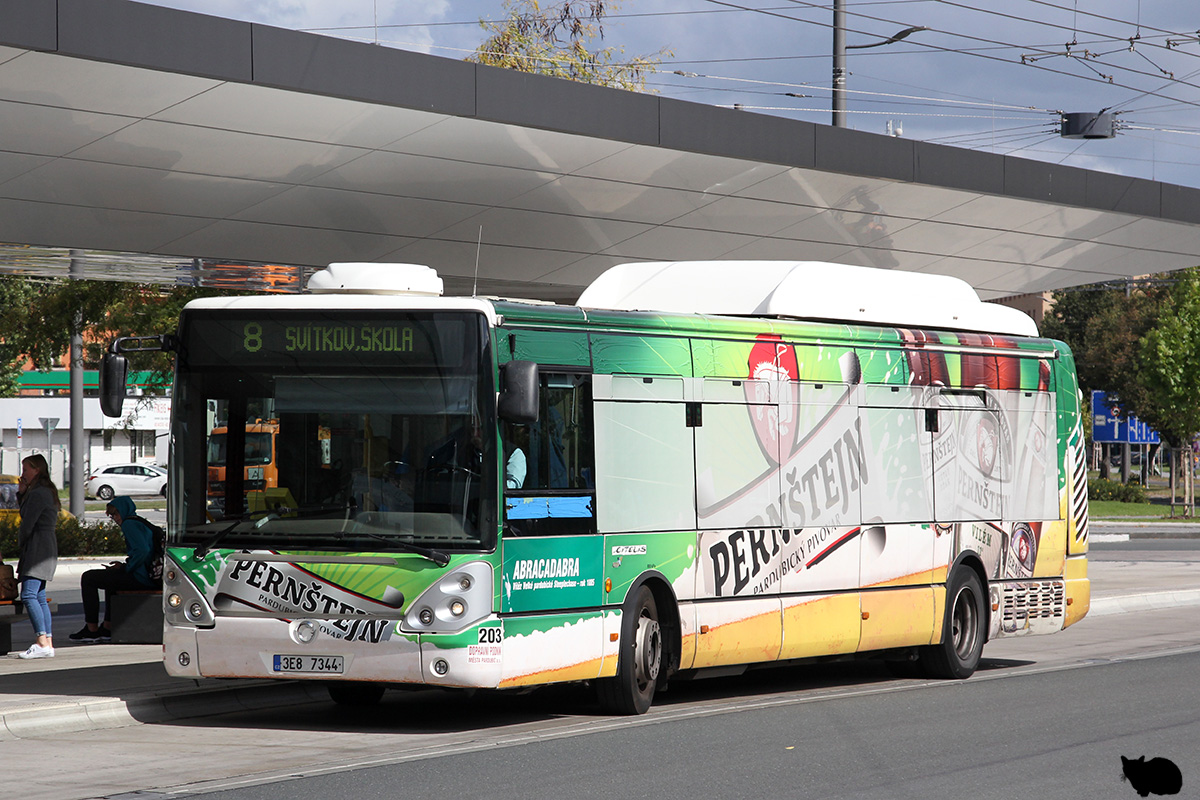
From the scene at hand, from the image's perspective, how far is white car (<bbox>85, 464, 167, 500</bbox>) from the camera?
6038 cm

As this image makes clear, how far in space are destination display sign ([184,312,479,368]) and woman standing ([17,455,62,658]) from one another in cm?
364

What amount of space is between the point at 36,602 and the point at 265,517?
443 centimetres

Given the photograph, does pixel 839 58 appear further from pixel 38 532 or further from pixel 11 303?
pixel 11 303

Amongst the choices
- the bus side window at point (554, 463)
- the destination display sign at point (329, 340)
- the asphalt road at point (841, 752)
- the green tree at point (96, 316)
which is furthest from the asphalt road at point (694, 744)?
the green tree at point (96, 316)

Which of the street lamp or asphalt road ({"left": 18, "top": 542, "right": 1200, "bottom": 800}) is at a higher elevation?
the street lamp

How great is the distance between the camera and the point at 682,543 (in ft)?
37.8

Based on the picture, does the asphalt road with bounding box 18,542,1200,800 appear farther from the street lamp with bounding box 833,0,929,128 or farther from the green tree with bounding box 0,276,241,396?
the green tree with bounding box 0,276,241,396

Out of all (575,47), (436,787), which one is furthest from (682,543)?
(575,47)

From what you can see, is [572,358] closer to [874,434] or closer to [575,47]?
[874,434]

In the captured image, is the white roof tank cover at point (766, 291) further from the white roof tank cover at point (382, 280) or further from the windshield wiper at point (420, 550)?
the windshield wiper at point (420, 550)

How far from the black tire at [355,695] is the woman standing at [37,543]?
3194 millimetres

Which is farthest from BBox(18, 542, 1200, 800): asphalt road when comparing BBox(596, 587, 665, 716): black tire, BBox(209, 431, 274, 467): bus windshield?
BBox(209, 431, 274, 467): bus windshield

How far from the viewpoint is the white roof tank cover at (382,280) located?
36.1 ft

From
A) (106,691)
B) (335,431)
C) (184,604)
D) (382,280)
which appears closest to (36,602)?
(106,691)
